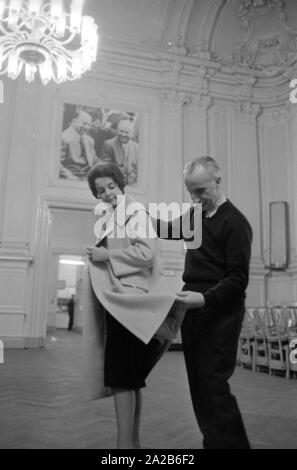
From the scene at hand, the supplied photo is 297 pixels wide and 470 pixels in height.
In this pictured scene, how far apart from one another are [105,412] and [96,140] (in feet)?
22.8

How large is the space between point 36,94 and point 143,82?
2.41 metres

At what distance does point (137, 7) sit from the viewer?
9609 mm

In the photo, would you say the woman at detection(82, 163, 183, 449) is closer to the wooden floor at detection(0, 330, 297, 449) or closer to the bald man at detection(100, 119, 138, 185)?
the wooden floor at detection(0, 330, 297, 449)

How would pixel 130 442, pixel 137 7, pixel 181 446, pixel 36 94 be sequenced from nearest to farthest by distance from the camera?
pixel 130 442
pixel 181 446
pixel 36 94
pixel 137 7

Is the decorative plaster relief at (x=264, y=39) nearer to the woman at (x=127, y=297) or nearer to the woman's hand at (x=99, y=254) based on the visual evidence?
the woman at (x=127, y=297)

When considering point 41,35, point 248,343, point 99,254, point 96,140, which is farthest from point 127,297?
point 96,140

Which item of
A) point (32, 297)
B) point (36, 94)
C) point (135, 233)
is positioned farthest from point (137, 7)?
point (135, 233)

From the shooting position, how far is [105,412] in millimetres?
3004

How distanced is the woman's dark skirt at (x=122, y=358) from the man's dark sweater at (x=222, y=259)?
1.07 feet

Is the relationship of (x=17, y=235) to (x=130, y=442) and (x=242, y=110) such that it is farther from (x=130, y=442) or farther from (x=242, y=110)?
(x=130, y=442)

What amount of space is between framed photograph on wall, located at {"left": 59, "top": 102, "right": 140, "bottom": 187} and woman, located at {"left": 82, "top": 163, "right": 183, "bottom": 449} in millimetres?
7079

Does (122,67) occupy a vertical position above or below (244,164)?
above

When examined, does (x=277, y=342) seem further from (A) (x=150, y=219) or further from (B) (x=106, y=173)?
(B) (x=106, y=173)

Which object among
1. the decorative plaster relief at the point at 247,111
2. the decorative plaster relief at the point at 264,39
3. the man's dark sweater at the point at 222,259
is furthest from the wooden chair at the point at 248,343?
the decorative plaster relief at the point at 264,39
